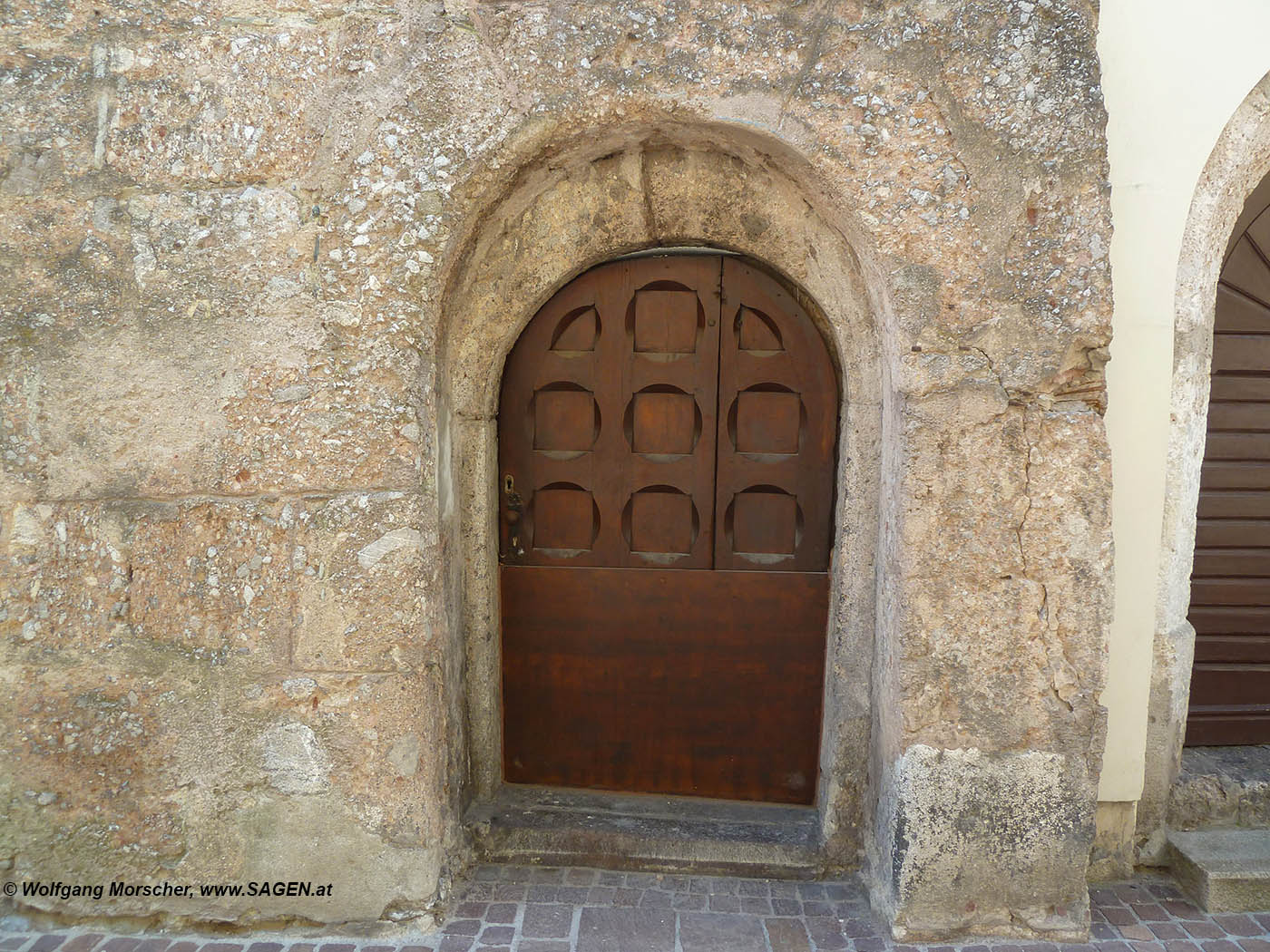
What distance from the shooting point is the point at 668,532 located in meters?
2.68

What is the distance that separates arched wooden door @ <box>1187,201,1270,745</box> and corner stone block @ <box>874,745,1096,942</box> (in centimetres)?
100

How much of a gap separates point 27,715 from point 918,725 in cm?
254

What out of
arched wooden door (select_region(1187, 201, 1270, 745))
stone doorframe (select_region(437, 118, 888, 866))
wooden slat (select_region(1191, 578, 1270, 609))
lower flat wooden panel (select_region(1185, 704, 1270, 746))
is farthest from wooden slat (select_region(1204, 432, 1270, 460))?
stone doorframe (select_region(437, 118, 888, 866))

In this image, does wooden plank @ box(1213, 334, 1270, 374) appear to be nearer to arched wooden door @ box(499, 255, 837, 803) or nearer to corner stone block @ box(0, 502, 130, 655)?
arched wooden door @ box(499, 255, 837, 803)

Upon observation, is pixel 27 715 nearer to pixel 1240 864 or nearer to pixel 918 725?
pixel 918 725

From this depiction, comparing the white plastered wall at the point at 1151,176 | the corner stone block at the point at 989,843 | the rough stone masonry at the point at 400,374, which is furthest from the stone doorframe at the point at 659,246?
the white plastered wall at the point at 1151,176

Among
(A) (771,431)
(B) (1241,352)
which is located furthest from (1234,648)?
(A) (771,431)

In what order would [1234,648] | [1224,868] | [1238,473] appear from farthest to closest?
[1234,648] < [1238,473] < [1224,868]

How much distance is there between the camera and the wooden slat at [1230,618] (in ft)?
9.16

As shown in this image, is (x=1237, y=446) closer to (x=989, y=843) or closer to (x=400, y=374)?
(x=989, y=843)

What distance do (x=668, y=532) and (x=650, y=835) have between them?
0.99m

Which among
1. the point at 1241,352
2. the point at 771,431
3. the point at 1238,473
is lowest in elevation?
the point at 1238,473

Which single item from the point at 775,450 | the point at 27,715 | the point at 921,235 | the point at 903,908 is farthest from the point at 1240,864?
the point at 27,715

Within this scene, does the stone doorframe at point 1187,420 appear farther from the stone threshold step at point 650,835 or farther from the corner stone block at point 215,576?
the corner stone block at point 215,576
